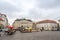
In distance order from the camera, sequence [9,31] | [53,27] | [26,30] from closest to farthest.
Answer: [9,31]
[26,30]
[53,27]

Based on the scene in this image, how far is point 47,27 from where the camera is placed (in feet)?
236

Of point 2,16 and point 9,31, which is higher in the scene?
point 2,16

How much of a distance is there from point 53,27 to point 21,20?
76.5 feet

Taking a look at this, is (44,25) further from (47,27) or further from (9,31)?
(9,31)

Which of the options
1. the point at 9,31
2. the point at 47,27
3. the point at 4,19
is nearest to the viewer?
the point at 9,31

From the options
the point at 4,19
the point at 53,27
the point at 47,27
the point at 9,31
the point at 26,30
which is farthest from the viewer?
the point at 4,19

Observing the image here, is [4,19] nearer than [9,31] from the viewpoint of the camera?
No

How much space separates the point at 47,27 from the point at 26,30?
28.3 metres

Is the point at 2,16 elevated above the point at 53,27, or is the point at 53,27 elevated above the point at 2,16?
the point at 2,16

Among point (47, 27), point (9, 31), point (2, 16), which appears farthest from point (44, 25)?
point (9, 31)

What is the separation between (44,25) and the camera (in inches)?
2859

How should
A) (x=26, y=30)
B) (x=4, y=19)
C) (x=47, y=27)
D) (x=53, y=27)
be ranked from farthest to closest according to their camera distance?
(x=4, y=19), (x=47, y=27), (x=53, y=27), (x=26, y=30)

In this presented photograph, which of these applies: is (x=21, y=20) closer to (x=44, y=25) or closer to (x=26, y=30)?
(x=44, y=25)

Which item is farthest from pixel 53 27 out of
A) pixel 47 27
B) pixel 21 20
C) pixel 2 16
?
pixel 2 16
